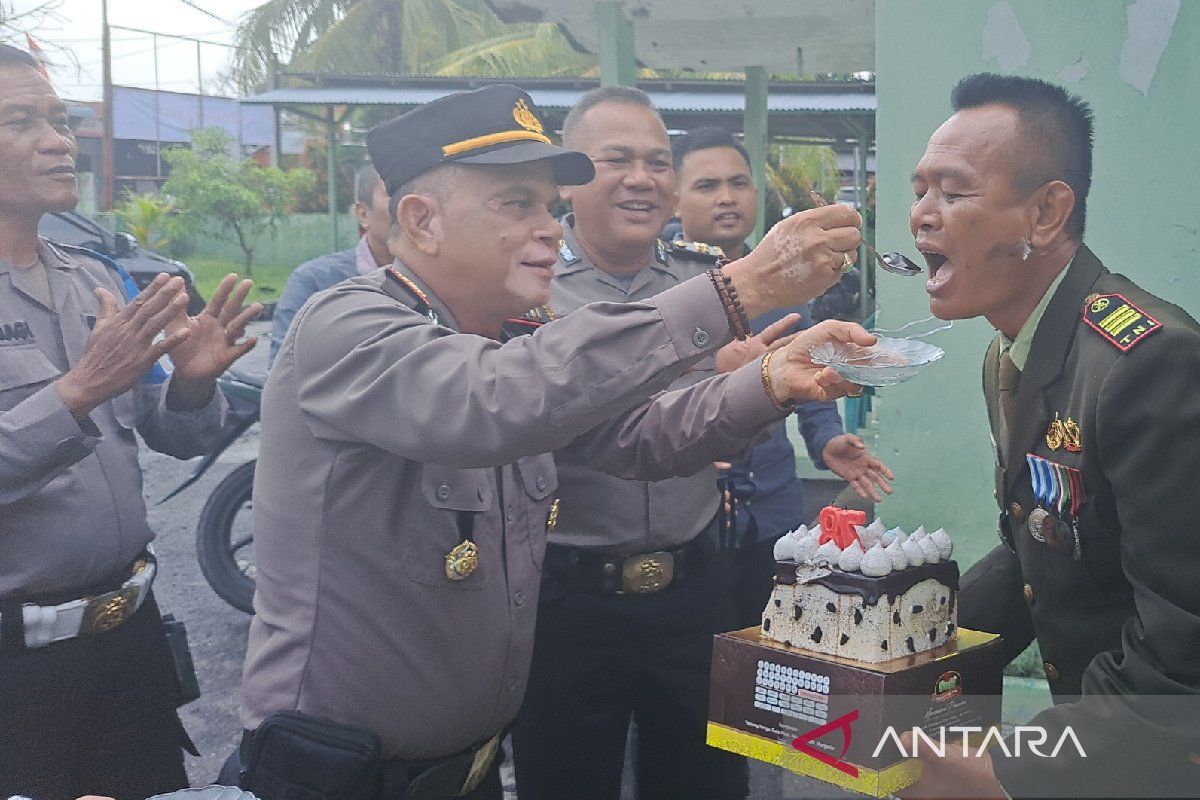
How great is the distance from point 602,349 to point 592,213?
66.3 inches

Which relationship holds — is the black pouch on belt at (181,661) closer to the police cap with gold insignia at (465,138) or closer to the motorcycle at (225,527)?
the police cap with gold insignia at (465,138)

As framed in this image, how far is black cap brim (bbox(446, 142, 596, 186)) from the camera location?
2354 millimetres

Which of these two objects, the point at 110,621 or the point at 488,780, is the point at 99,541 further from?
the point at 488,780

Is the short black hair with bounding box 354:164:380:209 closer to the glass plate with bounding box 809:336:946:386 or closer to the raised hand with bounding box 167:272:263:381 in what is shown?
the raised hand with bounding box 167:272:263:381

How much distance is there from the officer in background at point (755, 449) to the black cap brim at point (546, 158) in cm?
73

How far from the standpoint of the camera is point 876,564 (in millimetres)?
2188

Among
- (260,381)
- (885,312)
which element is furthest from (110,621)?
(260,381)

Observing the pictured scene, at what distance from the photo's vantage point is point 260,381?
20.7 feet

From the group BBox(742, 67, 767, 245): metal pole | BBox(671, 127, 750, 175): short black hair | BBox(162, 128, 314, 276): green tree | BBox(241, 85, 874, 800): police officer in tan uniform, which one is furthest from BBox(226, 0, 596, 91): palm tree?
BBox(241, 85, 874, 800): police officer in tan uniform

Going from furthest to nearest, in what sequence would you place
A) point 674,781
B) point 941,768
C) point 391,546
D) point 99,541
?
point 674,781 → point 99,541 → point 391,546 → point 941,768

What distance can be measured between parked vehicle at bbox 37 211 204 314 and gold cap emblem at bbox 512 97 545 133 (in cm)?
271

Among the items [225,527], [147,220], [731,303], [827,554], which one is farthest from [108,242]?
[147,220]

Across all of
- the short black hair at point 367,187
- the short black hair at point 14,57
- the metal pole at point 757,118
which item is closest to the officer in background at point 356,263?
the short black hair at point 367,187

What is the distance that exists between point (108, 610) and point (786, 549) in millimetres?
1760
